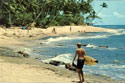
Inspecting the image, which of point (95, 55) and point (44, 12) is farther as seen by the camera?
point (44, 12)

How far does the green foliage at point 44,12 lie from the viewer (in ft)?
165

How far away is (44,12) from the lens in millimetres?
55781

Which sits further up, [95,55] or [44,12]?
[44,12]

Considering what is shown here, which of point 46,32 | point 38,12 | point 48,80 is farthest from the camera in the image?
point 38,12

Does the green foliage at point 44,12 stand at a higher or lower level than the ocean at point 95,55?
higher

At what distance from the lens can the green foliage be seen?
50312 millimetres

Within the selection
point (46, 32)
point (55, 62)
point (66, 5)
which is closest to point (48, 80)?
point (55, 62)

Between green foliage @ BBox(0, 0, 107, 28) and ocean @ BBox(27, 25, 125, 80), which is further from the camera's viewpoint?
green foliage @ BBox(0, 0, 107, 28)

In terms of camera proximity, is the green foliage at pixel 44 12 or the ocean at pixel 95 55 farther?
the green foliage at pixel 44 12

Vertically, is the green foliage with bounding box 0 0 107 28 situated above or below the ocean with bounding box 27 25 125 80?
above

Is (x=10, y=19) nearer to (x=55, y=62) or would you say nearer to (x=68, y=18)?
(x=68, y=18)

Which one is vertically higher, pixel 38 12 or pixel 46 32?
pixel 38 12

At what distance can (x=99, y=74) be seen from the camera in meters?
12.0

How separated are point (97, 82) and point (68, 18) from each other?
160ft
